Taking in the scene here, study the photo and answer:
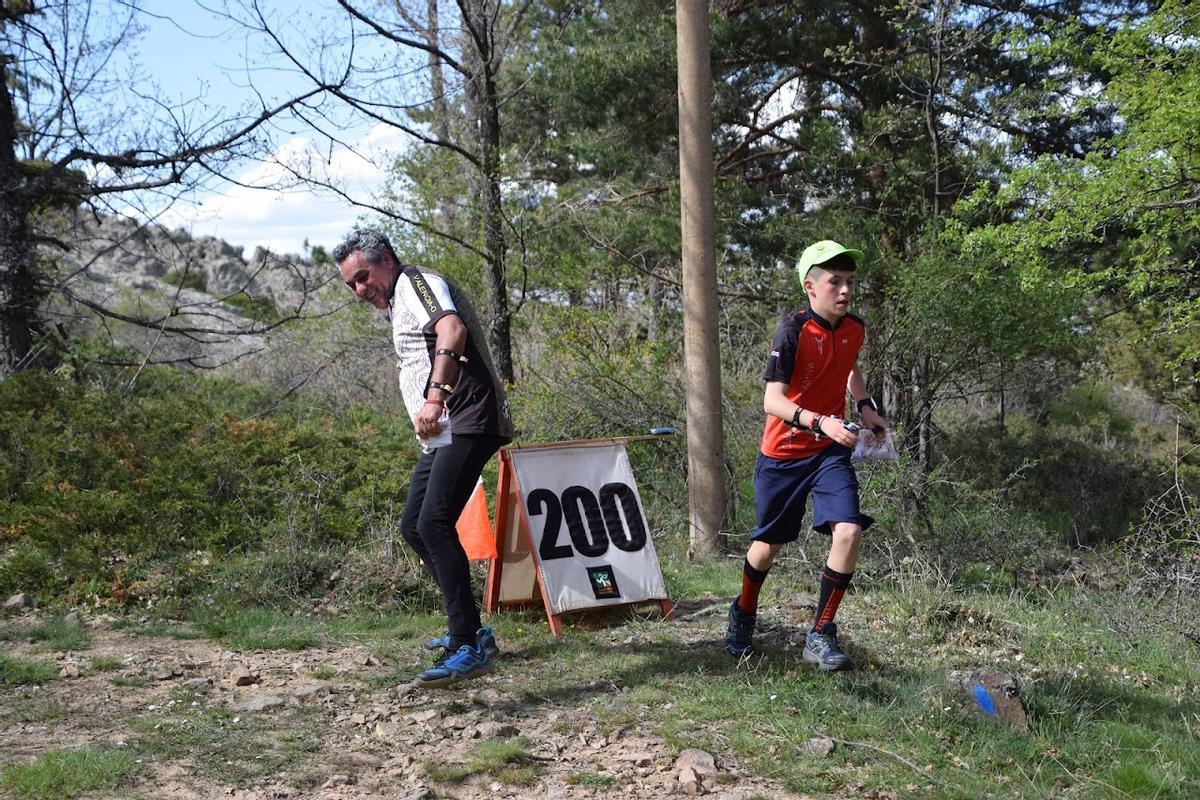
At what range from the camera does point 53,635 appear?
6219 mm

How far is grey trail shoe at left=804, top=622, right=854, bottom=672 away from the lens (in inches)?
200

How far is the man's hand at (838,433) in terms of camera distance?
4.68m

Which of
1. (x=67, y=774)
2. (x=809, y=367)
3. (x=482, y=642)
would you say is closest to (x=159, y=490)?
(x=482, y=642)

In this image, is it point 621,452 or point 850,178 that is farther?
point 850,178

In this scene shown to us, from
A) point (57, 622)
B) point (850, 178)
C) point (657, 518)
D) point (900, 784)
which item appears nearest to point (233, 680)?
point (57, 622)

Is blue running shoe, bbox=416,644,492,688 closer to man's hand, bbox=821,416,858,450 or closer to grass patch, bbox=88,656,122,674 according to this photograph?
grass patch, bbox=88,656,122,674

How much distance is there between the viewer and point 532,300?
566 inches

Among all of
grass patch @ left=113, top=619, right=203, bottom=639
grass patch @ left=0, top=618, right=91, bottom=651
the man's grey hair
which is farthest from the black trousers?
grass patch @ left=0, top=618, right=91, bottom=651

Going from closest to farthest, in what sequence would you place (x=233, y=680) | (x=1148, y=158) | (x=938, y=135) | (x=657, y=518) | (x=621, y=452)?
(x=233, y=680) < (x=621, y=452) < (x=657, y=518) < (x=1148, y=158) < (x=938, y=135)

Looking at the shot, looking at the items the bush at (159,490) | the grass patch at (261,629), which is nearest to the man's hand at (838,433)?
the grass patch at (261,629)

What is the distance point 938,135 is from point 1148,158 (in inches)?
129

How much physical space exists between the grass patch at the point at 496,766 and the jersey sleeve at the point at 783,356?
6.61 feet

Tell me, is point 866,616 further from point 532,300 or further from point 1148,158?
point 532,300

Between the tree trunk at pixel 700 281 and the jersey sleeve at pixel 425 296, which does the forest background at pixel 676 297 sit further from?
the jersey sleeve at pixel 425 296
